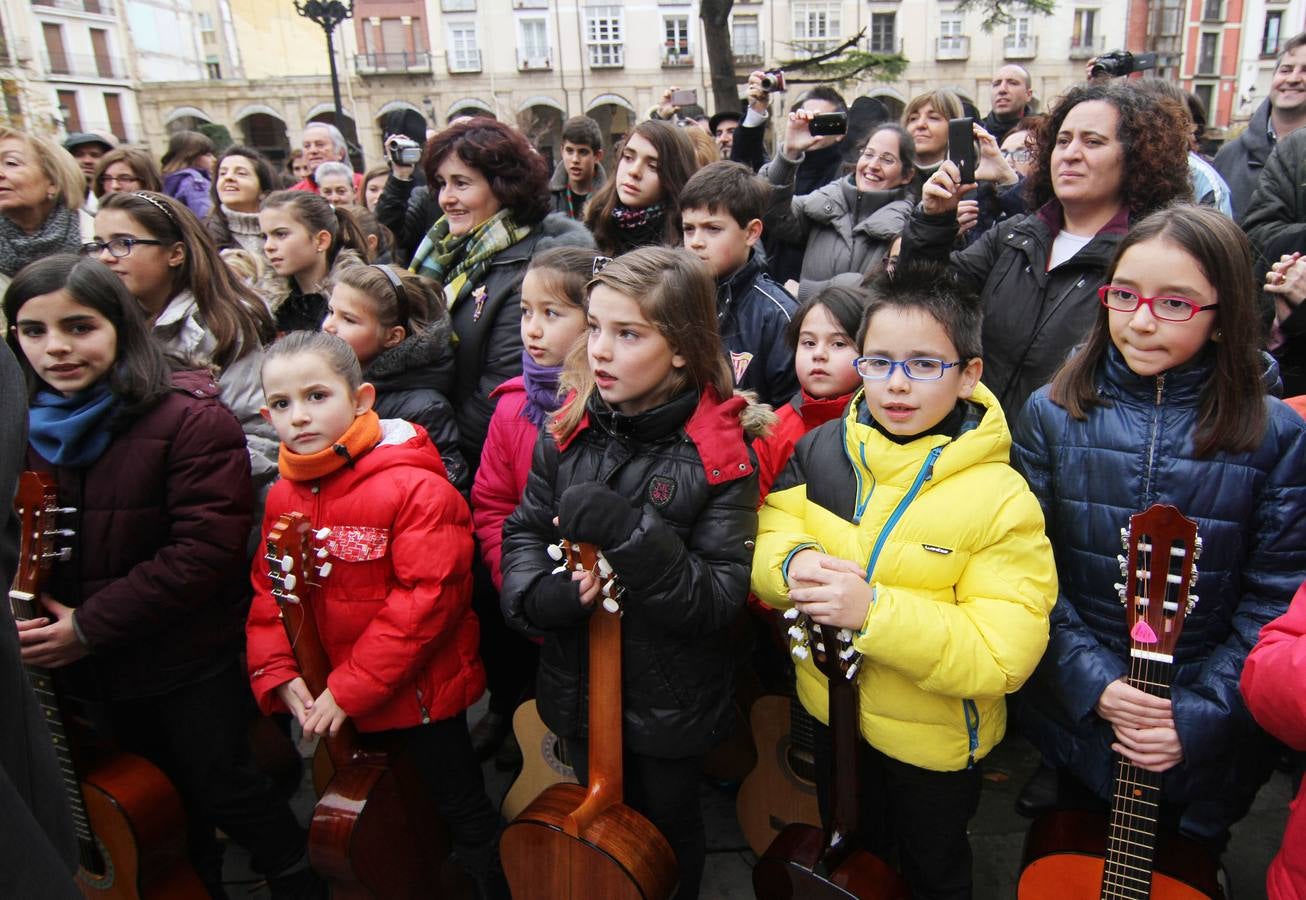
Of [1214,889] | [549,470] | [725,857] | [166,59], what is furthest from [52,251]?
[166,59]

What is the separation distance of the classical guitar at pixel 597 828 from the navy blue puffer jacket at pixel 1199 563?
1.04 metres

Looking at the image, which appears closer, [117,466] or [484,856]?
[117,466]

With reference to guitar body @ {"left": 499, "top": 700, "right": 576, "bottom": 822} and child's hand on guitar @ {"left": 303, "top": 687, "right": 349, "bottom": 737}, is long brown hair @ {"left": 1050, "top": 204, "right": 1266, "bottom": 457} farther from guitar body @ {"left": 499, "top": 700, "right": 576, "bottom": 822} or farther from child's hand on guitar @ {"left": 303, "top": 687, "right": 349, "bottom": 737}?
child's hand on guitar @ {"left": 303, "top": 687, "right": 349, "bottom": 737}

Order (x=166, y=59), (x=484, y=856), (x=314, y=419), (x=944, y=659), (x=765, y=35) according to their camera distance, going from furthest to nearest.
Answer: (x=166, y=59) < (x=765, y=35) < (x=484, y=856) < (x=314, y=419) < (x=944, y=659)

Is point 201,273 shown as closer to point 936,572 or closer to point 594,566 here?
point 594,566

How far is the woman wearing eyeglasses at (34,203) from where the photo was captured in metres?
3.41

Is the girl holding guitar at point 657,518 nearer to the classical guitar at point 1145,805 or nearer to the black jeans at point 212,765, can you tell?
the classical guitar at point 1145,805

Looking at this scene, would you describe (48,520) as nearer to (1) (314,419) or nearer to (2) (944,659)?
(1) (314,419)

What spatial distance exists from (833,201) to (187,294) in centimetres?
277

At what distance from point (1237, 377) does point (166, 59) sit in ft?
163

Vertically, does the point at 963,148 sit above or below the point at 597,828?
above

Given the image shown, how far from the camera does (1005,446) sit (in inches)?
74.2

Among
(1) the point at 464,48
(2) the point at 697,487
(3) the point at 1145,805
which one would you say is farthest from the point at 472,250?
(1) the point at 464,48

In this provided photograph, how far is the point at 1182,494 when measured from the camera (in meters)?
1.78
